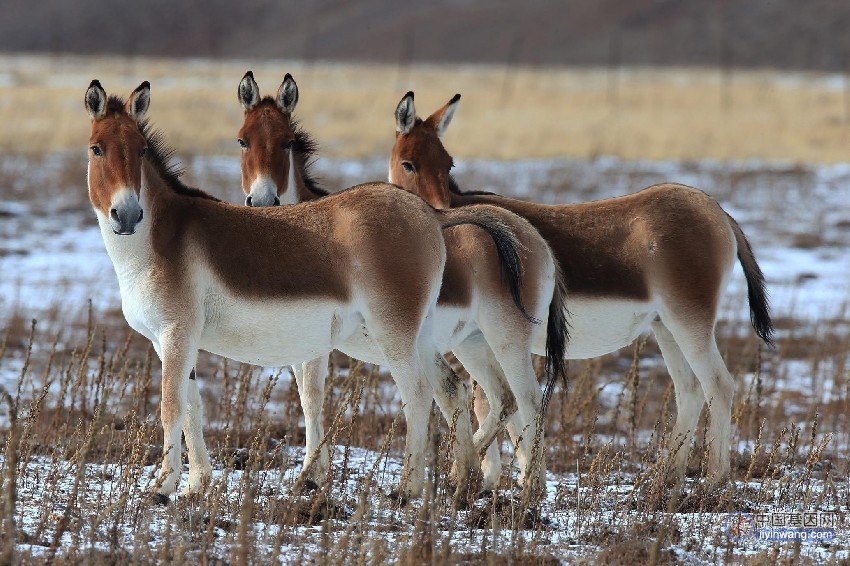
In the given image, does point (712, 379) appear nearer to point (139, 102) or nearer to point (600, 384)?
point (600, 384)

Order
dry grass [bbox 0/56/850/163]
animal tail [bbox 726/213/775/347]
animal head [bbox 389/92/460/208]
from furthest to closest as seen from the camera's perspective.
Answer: dry grass [bbox 0/56/850/163], animal head [bbox 389/92/460/208], animal tail [bbox 726/213/775/347]

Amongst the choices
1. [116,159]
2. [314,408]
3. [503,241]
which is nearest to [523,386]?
[503,241]

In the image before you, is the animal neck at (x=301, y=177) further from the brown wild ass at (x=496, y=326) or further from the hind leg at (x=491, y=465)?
the hind leg at (x=491, y=465)

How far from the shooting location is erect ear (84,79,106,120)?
6492 mm

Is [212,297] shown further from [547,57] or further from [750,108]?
[547,57]

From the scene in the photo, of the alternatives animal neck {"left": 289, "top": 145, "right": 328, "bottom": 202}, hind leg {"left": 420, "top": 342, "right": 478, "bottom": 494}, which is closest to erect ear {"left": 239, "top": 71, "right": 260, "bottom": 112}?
animal neck {"left": 289, "top": 145, "right": 328, "bottom": 202}

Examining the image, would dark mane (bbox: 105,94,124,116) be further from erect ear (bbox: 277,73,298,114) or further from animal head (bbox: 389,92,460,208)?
animal head (bbox: 389,92,460,208)

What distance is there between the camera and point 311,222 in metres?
6.71

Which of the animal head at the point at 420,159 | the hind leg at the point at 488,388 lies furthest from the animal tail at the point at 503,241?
the animal head at the point at 420,159

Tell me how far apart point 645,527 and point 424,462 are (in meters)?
1.46

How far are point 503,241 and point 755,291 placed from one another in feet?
8.02

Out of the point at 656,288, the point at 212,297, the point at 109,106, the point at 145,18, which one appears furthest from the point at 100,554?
the point at 145,18

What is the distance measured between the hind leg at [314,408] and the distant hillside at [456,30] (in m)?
102

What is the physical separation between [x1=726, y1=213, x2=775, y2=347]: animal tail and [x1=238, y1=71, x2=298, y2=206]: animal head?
3.43m
